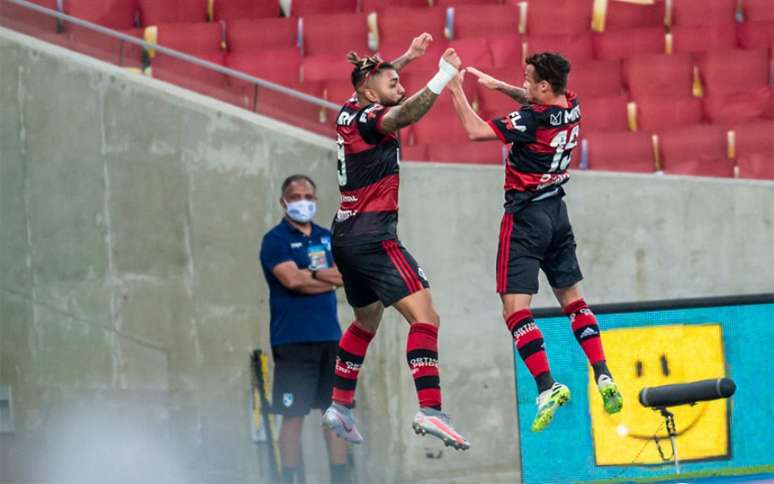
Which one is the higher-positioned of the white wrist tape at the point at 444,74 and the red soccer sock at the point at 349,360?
the white wrist tape at the point at 444,74

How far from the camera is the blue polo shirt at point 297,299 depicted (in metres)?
9.12

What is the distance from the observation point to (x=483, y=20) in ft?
39.7

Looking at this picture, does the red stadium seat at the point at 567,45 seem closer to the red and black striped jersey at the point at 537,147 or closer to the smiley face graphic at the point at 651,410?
the smiley face graphic at the point at 651,410

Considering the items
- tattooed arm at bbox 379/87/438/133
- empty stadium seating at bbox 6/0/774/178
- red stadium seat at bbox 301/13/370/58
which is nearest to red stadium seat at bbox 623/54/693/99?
empty stadium seating at bbox 6/0/774/178

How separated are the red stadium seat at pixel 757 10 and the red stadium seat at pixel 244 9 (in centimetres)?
395

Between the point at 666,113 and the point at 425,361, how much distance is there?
15.7 ft

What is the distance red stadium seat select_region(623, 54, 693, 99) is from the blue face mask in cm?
353

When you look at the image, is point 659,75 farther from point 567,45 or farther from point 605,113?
point 567,45

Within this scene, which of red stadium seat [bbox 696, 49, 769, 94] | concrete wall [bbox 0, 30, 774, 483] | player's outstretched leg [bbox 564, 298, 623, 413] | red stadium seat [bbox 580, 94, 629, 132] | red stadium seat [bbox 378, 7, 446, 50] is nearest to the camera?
player's outstretched leg [bbox 564, 298, 623, 413]

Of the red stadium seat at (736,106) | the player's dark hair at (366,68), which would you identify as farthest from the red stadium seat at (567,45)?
the player's dark hair at (366,68)

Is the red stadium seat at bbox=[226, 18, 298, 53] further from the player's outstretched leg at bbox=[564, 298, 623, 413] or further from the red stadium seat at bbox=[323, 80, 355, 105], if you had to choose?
the player's outstretched leg at bbox=[564, 298, 623, 413]

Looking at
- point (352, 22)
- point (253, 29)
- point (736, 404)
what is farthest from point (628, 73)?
point (736, 404)

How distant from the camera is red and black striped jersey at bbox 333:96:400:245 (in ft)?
23.9

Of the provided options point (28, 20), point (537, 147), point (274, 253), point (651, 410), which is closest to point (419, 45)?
point (537, 147)
